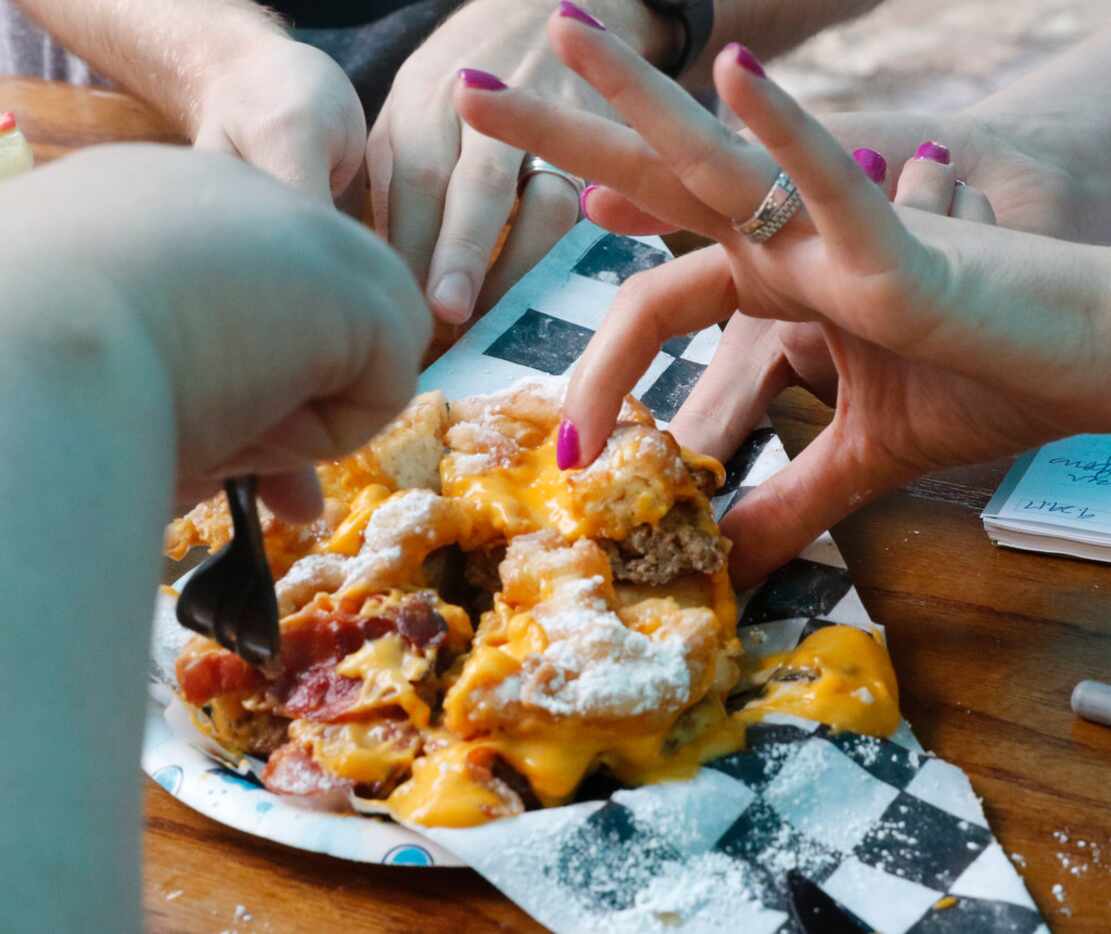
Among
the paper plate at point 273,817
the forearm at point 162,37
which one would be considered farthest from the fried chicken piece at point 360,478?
the forearm at point 162,37

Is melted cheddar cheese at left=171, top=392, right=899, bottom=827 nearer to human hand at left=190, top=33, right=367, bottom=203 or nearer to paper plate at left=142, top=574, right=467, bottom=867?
paper plate at left=142, top=574, right=467, bottom=867

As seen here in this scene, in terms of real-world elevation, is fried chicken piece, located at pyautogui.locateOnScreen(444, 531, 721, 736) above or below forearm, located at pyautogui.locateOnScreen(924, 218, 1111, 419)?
below

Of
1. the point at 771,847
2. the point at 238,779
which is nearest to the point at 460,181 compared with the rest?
the point at 238,779

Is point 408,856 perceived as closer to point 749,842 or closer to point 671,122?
point 749,842

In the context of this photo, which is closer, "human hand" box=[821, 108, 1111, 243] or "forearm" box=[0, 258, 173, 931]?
"forearm" box=[0, 258, 173, 931]

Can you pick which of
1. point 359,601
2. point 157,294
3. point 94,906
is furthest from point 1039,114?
point 94,906

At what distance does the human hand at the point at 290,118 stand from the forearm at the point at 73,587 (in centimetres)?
101

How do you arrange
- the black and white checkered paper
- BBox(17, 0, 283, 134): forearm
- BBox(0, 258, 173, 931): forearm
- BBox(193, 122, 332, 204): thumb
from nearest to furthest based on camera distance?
BBox(0, 258, 173, 931): forearm
the black and white checkered paper
BBox(193, 122, 332, 204): thumb
BBox(17, 0, 283, 134): forearm

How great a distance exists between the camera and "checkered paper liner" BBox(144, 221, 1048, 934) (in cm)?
76

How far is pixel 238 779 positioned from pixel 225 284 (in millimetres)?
523

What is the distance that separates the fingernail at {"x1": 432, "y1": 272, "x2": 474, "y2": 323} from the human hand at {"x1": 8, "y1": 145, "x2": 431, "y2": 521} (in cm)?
91

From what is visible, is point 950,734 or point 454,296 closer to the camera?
point 950,734

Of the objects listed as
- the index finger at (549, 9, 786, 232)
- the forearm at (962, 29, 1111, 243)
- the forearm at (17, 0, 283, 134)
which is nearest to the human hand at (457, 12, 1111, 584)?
the index finger at (549, 9, 786, 232)

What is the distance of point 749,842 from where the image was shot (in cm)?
81
